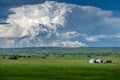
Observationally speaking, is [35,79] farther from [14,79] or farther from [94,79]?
[94,79]

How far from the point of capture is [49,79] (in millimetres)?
50000

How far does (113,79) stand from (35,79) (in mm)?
12418

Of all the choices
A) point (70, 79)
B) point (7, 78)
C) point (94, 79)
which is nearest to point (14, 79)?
point (7, 78)

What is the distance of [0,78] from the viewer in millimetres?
49281

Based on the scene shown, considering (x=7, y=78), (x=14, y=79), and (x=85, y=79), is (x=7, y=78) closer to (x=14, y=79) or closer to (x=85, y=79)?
(x=14, y=79)

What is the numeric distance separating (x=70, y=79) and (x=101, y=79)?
201 inches

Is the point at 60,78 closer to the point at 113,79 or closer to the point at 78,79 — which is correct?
the point at 78,79

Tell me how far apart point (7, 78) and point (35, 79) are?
14.8 ft

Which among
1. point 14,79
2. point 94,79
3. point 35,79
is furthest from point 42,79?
point 94,79

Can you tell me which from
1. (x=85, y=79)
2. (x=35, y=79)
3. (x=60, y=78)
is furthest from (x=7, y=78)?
(x=85, y=79)

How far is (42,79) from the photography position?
163 ft

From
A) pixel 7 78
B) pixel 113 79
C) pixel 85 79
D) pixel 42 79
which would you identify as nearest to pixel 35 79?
pixel 42 79

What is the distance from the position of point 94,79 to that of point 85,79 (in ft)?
5.09

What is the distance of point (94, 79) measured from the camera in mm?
51406
